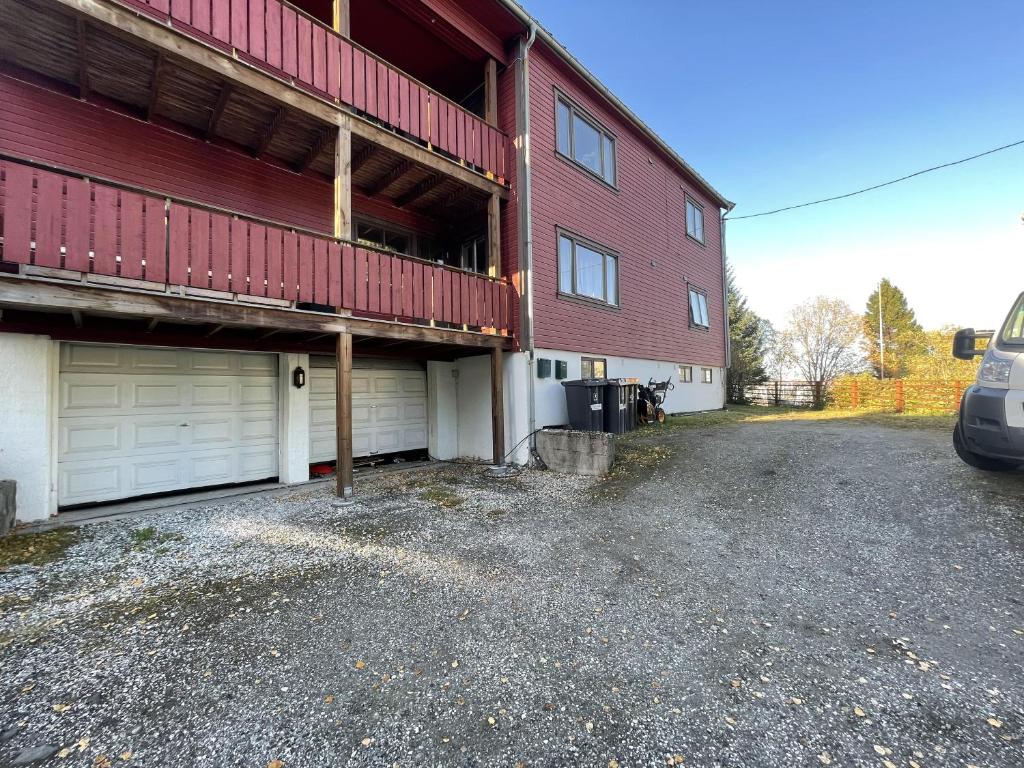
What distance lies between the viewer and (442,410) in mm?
9211

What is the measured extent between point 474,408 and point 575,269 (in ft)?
12.3

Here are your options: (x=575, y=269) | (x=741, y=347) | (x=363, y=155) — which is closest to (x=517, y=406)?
(x=575, y=269)

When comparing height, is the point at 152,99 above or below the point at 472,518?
above

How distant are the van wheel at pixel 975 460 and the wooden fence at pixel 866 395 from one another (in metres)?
6.97

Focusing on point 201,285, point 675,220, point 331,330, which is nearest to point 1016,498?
point 331,330

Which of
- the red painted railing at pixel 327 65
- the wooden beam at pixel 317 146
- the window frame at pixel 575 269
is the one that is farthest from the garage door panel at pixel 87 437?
the window frame at pixel 575 269

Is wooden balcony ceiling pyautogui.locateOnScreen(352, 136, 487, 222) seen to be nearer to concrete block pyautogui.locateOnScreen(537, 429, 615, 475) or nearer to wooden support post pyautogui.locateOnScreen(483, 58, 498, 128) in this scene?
wooden support post pyautogui.locateOnScreen(483, 58, 498, 128)

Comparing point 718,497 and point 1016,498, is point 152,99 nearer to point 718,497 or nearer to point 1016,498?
point 718,497

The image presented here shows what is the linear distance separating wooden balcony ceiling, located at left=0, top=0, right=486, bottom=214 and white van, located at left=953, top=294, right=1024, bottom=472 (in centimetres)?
758

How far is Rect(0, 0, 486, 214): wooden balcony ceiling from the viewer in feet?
15.8

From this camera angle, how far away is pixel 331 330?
5906 mm

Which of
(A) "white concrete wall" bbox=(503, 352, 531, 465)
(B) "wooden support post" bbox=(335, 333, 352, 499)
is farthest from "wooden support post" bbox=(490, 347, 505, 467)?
(B) "wooden support post" bbox=(335, 333, 352, 499)

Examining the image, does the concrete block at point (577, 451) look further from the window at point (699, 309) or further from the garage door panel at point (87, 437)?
the window at point (699, 309)

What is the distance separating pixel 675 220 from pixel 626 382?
24.5ft
